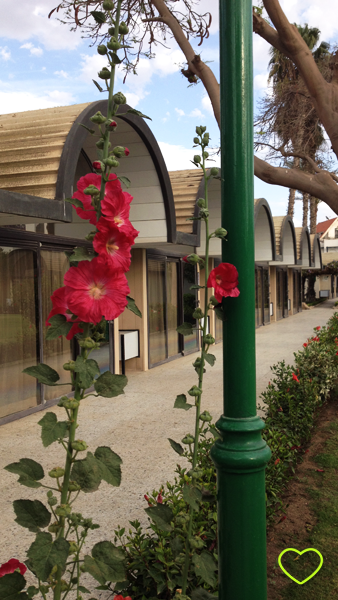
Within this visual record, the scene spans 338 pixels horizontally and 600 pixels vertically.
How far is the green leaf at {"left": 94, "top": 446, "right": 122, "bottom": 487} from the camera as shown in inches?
54.8

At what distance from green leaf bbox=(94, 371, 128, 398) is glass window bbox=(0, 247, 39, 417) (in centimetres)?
637

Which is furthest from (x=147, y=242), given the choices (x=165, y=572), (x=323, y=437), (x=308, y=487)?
(x=165, y=572)

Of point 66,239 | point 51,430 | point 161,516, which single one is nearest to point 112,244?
point 51,430

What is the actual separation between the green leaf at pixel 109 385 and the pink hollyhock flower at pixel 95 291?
19cm

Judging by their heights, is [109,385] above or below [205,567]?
above

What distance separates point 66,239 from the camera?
893 cm

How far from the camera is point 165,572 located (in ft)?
8.43

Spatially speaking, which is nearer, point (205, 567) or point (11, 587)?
point (11, 587)

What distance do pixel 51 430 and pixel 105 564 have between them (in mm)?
454

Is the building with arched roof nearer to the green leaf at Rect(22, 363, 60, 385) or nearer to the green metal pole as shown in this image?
the green metal pole

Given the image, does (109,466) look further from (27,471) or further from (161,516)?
(161,516)

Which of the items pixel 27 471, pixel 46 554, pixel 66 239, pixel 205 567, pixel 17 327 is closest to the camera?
pixel 46 554

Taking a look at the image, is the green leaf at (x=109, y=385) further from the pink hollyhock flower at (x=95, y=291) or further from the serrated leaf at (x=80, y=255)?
the serrated leaf at (x=80, y=255)

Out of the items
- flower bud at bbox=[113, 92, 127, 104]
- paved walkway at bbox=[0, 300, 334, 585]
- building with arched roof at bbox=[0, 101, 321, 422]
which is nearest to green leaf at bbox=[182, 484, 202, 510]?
flower bud at bbox=[113, 92, 127, 104]
